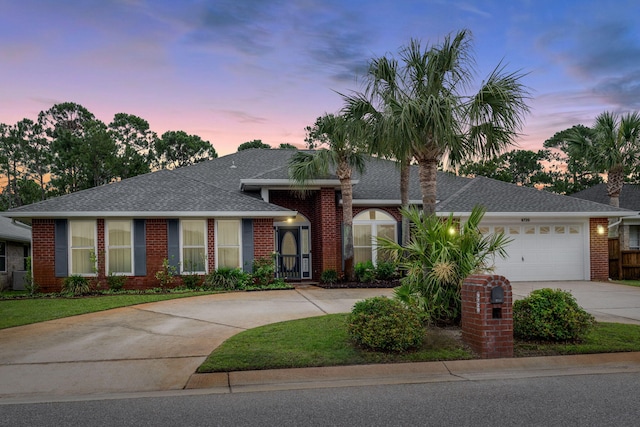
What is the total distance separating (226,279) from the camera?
17.4 metres

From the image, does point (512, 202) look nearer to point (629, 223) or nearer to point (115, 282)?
point (629, 223)

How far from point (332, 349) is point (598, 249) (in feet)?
52.7

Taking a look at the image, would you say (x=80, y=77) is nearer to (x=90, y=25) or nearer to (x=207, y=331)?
(x=90, y=25)

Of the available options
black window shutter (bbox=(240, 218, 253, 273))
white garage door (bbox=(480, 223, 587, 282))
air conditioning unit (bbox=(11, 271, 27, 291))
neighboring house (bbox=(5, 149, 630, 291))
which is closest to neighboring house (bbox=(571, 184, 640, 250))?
white garage door (bbox=(480, 223, 587, 282))

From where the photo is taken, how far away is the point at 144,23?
1538cm

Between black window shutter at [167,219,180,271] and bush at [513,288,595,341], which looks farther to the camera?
black window shutter at [167,219,180,271]

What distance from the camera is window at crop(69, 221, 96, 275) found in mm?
17391

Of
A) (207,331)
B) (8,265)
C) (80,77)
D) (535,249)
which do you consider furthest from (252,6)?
(8,265)

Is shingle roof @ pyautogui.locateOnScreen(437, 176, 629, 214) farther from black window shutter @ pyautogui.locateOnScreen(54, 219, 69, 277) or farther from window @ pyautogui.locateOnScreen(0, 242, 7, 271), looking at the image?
window @ pyautogui.locateOnScreen(0, 242, 7, 271)

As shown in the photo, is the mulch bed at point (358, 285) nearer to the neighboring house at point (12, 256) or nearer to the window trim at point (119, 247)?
the window trim at point (119, 247)

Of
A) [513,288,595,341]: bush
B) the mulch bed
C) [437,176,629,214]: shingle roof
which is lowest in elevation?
the mulch bed

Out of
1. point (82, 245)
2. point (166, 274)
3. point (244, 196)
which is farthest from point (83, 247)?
point (244, 196)

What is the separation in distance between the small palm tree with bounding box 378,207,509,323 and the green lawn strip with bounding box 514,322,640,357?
137 centimetres

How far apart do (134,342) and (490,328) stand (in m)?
5.71
